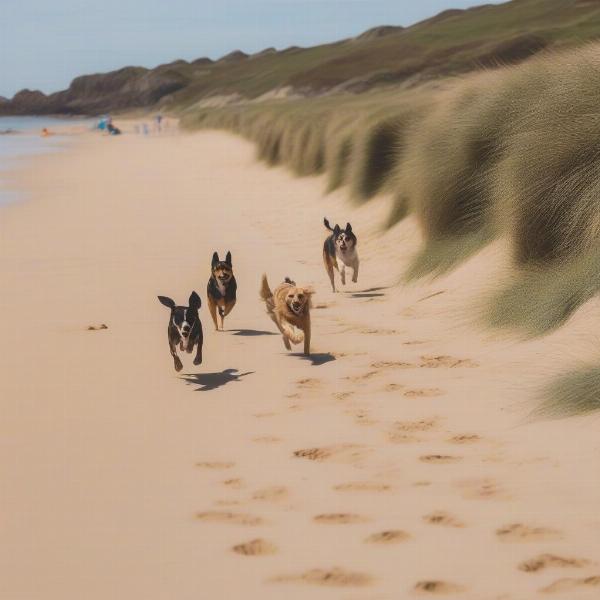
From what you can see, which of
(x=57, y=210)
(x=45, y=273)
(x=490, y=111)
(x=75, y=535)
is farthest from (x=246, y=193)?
(x=75, y=535)

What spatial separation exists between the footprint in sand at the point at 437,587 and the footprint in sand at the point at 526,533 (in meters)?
0.49

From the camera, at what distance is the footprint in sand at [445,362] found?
774cm

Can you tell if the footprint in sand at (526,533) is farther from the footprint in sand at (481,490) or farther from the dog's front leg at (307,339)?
the dog's front leg at (307,339)

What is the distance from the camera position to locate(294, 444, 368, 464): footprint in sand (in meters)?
5.82

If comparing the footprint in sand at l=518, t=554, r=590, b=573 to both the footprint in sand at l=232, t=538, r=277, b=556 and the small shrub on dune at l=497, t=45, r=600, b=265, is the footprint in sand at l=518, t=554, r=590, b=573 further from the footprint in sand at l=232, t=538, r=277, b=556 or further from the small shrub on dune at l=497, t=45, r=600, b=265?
the small shrub on dune at l=497, t=45, r=600, b=265

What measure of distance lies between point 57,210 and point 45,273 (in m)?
8.30

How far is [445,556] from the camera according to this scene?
4.40m

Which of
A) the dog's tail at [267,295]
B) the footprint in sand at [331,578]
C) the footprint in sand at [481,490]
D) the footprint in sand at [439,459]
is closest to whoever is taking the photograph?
the footprint in sand at [331,578]

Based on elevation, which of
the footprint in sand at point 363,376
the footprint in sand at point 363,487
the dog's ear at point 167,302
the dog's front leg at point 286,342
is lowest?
the footprint in sand at point 363,487

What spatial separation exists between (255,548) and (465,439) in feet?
5.83

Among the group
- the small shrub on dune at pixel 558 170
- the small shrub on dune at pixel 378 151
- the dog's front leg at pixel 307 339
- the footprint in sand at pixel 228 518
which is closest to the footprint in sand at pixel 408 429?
the footprint in sand at pixel 228 518

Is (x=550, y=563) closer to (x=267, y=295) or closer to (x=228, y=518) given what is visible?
(x=228, y=518)

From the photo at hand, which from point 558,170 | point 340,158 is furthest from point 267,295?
point 340,158

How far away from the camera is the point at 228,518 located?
4.95m
